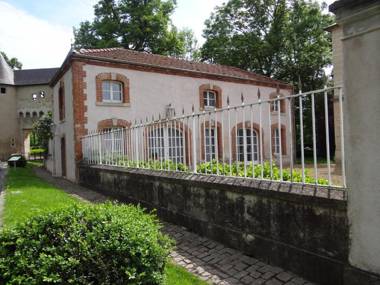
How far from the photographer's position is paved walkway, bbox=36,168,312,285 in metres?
3.76

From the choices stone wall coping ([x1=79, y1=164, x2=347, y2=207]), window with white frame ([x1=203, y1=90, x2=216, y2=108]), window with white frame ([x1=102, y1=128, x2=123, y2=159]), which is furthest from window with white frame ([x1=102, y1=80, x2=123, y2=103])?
stone wall coping ([x1=79, y1=164, x2=347, y2=207])

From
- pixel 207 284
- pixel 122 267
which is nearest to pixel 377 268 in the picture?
pixel 207 284

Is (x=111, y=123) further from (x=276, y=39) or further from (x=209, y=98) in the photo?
(x=276, y=39)

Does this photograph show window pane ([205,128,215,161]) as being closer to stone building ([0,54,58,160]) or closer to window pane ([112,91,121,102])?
window pane ([112,91,121,102])

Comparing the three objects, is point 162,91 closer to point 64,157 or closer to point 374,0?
point 64,157

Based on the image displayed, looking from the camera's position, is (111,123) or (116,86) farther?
(116,86)

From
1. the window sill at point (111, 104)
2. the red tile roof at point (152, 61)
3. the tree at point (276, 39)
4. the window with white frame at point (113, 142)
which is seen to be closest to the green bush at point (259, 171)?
the window with white frame at point (113, 142)

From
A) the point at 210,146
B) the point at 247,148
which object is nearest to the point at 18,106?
the point at 247,148

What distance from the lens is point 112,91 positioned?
588 inches

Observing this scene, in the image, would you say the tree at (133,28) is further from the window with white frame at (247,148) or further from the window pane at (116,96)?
the window with white frame at (247,148)

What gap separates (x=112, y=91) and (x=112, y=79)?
1.84ft

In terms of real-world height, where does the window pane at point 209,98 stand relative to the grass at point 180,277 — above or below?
above

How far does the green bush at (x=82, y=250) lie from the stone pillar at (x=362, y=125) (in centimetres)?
189

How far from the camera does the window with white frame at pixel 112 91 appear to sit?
14.7 metres
